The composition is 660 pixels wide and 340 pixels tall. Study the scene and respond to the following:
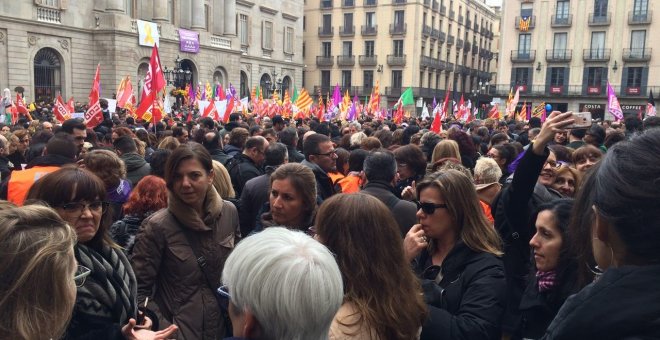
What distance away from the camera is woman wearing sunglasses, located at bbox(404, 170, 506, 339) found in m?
2.44

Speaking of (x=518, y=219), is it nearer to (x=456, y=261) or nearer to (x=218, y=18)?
(x=456, y=261)

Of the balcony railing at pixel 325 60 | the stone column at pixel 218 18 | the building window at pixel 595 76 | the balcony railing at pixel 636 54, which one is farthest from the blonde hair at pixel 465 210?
the balcony railing at pixel 325 60

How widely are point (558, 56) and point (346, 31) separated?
66.9ft

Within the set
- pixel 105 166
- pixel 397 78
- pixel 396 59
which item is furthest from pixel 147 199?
pixel 397 78

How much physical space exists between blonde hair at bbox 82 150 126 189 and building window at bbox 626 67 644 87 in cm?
4811

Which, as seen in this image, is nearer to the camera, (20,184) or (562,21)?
(20,184)

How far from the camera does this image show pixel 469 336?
2.41 meters

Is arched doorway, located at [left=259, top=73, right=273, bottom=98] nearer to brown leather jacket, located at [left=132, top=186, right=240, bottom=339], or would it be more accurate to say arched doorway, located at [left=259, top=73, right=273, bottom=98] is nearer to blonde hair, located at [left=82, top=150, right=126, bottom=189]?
blonde hair, located at [left=82, top=150, right=126, bottom=189]

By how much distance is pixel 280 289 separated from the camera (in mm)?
1576

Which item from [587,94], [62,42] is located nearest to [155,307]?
[62,42]

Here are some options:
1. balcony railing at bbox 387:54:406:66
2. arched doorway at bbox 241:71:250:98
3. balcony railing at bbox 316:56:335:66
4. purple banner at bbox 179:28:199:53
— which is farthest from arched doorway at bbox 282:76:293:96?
purple banner at bbox 179:28:199:53

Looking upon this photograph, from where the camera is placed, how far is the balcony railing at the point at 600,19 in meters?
43.9

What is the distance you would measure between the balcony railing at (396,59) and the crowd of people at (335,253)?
47.1 meters

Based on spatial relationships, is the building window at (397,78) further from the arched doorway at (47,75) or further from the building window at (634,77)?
the arched doorway at (47,75)
